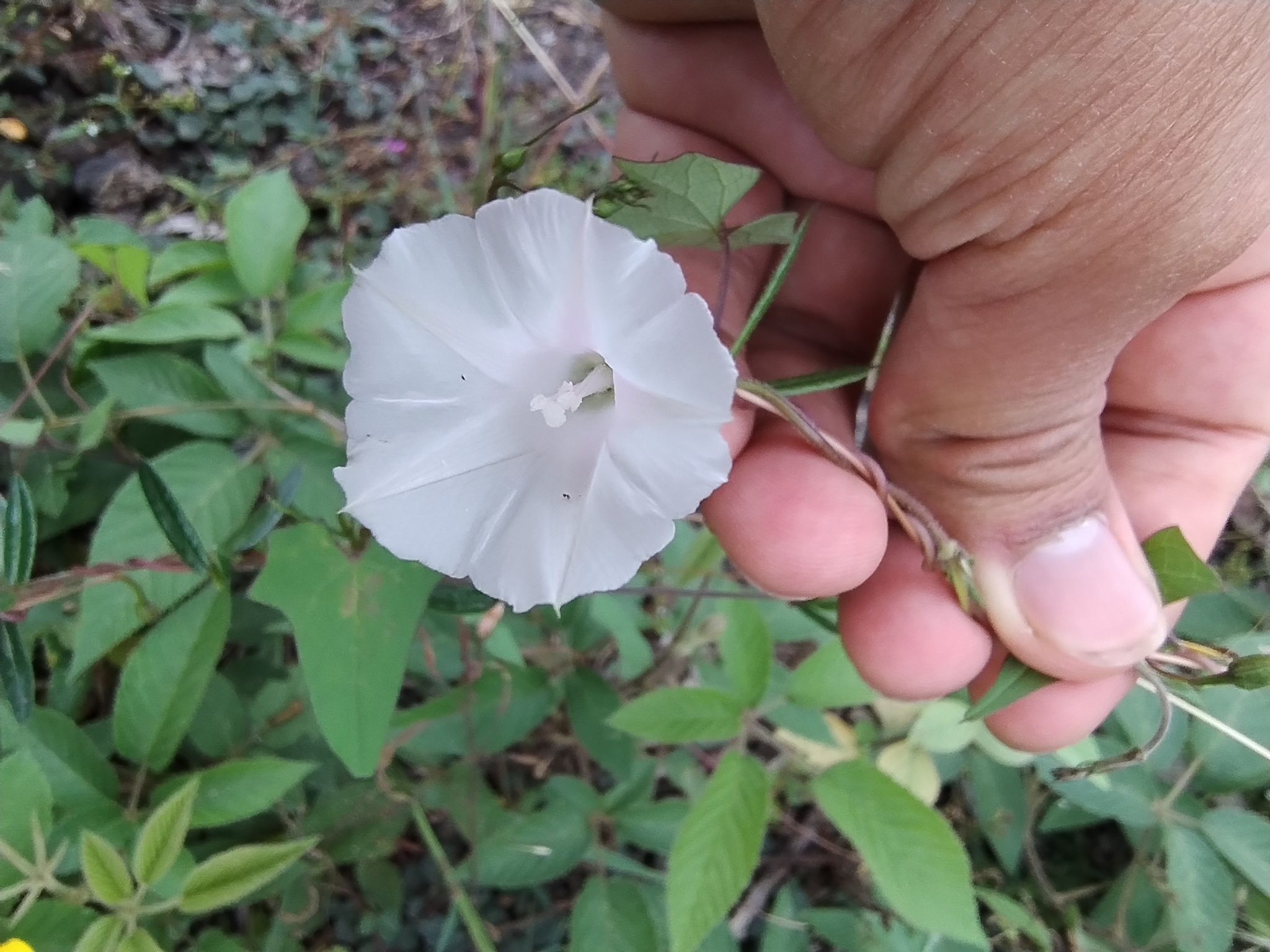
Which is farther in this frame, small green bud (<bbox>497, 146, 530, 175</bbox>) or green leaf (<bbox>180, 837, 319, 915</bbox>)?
green leaf (<bbox>180, 837, 319, 915</bbox>)

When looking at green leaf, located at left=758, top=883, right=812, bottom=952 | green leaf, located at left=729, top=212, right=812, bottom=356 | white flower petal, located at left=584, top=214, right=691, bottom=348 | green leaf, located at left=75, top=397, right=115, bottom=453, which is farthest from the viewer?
green leaf, located at left=758, top=883, right=812, bottom=952

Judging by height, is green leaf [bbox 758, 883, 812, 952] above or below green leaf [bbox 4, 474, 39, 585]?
below

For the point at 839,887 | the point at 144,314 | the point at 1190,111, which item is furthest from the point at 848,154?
the point at 839,887

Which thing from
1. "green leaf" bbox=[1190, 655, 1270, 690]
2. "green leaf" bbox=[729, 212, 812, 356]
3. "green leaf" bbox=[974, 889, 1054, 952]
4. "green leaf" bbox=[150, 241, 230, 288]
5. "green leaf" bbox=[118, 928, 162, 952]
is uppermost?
"green leaf" bbox=[729, 212, 812, 356]

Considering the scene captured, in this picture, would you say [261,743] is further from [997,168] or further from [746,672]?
[997,168]

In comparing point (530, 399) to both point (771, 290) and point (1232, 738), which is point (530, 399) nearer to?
point (771, 290)

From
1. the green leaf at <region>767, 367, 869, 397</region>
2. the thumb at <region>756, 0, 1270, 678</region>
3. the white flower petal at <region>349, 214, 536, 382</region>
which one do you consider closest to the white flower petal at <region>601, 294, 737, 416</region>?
the white flower petal at <region>349, 214, 536, 382</region>

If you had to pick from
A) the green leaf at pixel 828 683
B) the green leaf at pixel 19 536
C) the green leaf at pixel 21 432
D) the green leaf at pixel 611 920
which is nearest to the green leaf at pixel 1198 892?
the green leaf at pixel 828 683

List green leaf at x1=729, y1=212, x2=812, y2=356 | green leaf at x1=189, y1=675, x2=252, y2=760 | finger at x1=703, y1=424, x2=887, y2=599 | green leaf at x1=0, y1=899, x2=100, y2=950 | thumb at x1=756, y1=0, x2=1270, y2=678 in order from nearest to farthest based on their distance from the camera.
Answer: thumb at x1=756, y1=0, x2=1270, y2=678
green leaf at x1=729, y1=212, x2=812, y2=356
green leaf at x1=0, y1=899, x2=100, y2=950
finger at x1=703, y1=424, x2=887, y2=599
green leaf at x1=189, y1=675, x2=252, y2=760

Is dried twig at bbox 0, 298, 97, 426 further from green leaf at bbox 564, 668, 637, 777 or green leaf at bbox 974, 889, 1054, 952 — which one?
green leaf at bbox 974, 889, 1054, 952
